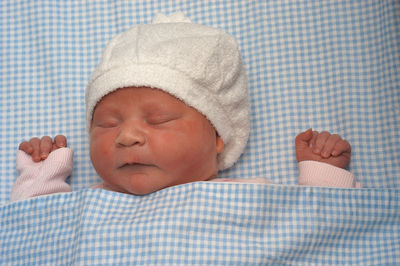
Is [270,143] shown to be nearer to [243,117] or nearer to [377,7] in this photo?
[243,117]

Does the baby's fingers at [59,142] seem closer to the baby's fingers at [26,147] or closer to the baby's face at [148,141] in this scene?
the baby's fingers at [26,147]

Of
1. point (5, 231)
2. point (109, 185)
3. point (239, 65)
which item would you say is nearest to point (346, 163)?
point (239, 65)

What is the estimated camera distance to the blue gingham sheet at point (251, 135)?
1053mm

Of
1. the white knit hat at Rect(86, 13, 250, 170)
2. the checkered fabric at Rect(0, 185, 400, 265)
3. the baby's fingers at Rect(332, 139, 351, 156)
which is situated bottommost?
the checkered fabric at Rect(0, 185, 400, 265)

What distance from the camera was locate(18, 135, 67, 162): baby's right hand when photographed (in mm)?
1391

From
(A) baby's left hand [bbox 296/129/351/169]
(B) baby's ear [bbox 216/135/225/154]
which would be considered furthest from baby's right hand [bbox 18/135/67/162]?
(A) baby's left hand [bbox 296/129/351/169]

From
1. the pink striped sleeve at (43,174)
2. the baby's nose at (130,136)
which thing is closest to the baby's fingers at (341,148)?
the baby's nose at (130,136)

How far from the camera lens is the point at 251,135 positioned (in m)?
1.42

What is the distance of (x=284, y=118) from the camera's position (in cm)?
140

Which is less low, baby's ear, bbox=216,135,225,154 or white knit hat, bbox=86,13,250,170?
white knit hat, bbox=86,13,250,170

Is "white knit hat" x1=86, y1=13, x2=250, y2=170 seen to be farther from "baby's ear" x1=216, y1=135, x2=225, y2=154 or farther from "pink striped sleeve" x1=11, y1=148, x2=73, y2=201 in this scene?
"pink striped sleeve" x1=11, y1=148, x2=73, y2=201

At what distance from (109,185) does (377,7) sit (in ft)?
3.24

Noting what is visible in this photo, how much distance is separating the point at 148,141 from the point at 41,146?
1.52 feet

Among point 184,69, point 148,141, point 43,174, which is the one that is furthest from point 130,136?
point 43,174
